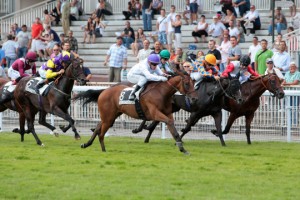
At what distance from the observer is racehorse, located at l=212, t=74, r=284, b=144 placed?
18609mm

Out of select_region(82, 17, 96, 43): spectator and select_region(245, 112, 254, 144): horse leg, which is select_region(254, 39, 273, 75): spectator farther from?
select_region(82, 17, 96, 43): spectator

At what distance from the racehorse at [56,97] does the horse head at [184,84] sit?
2.70 meters

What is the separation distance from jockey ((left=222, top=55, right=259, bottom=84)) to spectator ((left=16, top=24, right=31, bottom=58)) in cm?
1190

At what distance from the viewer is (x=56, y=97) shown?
19.1 m

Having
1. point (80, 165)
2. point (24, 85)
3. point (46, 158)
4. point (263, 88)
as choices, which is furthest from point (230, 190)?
point (24, 85)

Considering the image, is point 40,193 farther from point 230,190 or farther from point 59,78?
point 59,78

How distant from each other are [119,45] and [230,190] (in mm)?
14149

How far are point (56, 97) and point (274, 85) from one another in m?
4.07

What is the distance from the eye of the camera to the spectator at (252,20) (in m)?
26.3

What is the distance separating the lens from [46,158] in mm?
15609

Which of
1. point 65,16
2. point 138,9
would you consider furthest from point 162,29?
point 65,16

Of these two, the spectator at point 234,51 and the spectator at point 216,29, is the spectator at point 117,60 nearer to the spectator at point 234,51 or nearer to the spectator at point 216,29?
the spectator at point 216,29

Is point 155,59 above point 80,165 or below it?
above

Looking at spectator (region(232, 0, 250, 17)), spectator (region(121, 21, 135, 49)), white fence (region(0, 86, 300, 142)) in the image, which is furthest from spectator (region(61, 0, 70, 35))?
white fence (region(0, 86, 300, 142))
